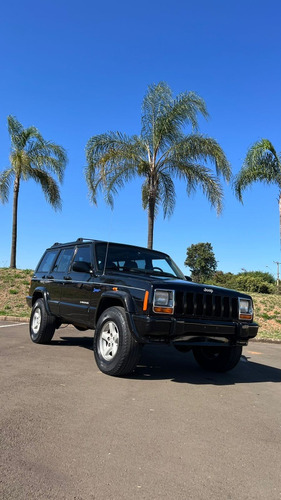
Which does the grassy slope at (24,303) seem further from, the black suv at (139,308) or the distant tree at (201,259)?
the distant tree at (201,259)

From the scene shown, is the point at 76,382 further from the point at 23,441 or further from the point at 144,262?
the point at 144,262

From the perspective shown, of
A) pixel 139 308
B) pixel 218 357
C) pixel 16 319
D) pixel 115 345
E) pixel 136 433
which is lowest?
pixel 136 433

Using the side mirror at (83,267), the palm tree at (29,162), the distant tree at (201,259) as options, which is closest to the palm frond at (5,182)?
the palm tree at (29,162)

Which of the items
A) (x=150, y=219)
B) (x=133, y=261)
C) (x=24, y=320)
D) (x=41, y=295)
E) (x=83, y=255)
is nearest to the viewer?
(x=133, y=261)

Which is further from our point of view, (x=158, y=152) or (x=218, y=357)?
(x=158, y=152)

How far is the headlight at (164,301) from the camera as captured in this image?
5121 mm

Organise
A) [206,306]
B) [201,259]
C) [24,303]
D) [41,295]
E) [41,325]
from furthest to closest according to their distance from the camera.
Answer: [201,259]
[24,303]
[41,295]
[41,325]
[206,306]

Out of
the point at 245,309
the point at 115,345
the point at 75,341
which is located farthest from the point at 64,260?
the point at 245,309

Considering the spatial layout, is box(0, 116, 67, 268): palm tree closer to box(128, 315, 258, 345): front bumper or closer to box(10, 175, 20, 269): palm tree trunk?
box(10, 175, 20, 269): palm tree trunk

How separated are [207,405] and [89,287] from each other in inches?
106

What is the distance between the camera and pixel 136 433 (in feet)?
11.7

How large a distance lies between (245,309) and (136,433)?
3007 millimetres

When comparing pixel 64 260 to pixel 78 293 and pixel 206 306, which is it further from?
pixel 206 306

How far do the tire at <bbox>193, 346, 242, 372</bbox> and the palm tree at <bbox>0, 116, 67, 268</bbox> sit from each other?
1573 cm
